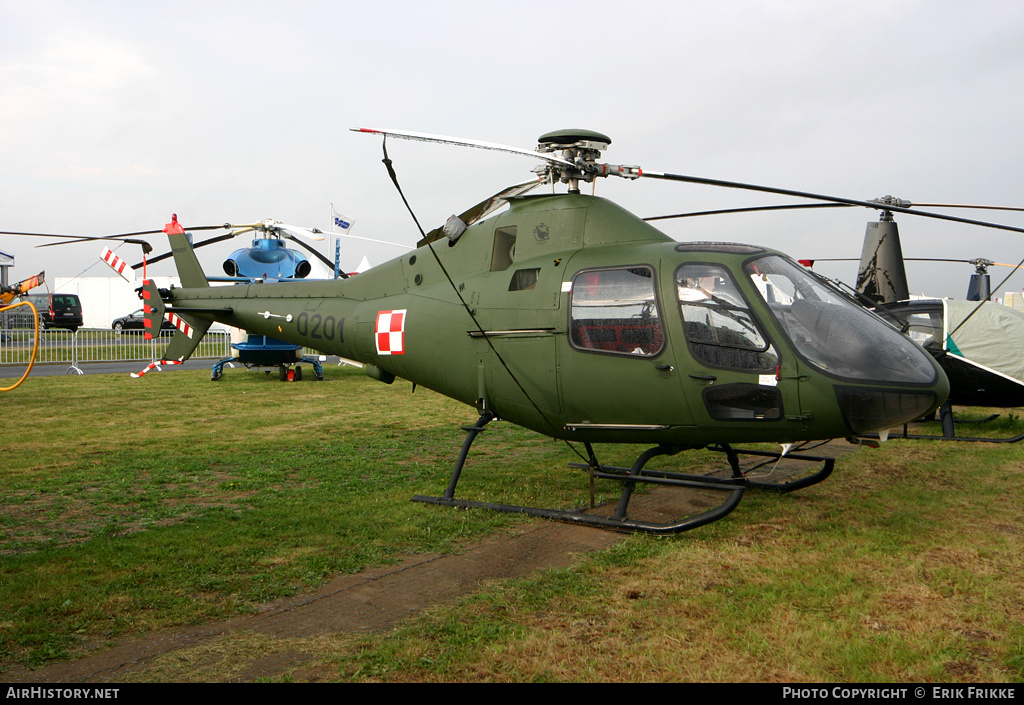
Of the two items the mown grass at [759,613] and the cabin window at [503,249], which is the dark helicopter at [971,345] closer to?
the mown grass at [759,613]

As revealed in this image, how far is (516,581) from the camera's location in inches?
193

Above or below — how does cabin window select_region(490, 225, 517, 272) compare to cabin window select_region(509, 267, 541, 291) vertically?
above

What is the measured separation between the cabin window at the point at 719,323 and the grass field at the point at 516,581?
1471mm

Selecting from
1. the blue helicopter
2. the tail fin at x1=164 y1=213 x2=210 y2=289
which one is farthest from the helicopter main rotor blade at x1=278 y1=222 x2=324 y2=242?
the tail fin at x1=164 y1=213 x2=210 y2=289

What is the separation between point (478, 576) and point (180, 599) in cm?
193

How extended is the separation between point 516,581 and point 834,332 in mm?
3044

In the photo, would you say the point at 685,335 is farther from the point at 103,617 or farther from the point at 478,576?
the point at 103,617

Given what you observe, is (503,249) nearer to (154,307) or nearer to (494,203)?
(494,203)

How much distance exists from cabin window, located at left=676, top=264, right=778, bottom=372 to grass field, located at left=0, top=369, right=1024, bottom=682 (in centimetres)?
147

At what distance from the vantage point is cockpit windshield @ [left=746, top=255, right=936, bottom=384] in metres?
5.37

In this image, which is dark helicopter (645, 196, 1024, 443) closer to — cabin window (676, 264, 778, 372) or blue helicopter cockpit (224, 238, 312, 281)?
cabin window (676, 264, 778, 372)
